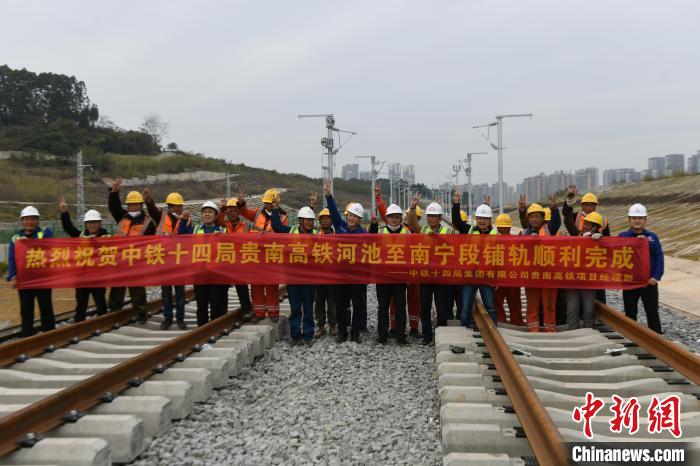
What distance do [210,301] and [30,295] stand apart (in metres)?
2.76

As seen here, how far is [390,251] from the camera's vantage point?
9078mm

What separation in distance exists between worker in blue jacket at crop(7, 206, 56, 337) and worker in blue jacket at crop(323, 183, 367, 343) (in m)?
4.47

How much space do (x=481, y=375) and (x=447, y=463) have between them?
2.09 m

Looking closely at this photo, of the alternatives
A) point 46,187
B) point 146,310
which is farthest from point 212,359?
point 46,187

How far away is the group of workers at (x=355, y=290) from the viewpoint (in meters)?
8.73

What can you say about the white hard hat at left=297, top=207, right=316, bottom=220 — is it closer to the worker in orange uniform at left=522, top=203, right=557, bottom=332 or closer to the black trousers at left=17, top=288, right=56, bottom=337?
the worker in orange uniform at left=522, top=203, right=557, bottom=332

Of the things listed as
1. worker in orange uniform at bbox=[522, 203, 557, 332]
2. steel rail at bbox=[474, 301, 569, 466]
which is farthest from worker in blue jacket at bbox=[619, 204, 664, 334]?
steel rail at bbox=[474, 301, 569, 466]

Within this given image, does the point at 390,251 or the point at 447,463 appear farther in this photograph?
the point at 390,251

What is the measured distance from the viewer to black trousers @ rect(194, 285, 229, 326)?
9.07 metres

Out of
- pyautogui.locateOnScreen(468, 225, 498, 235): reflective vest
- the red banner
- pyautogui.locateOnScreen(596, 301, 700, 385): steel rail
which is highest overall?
pyautogui.locateOnScreen(468, 225, 498, 235): reflective vest

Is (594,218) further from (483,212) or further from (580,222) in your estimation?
(483,212)

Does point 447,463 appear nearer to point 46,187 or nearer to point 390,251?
point 390,251

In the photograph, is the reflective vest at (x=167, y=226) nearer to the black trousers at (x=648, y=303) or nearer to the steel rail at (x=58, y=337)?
the steel rail at (x=58, y=337)

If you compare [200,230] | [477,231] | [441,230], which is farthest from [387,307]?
[200,230]
